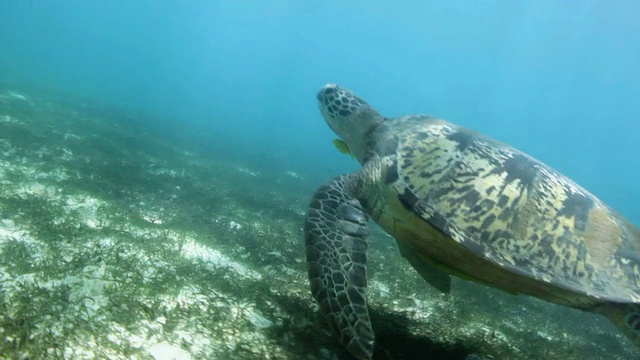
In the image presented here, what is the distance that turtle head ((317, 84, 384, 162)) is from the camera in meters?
4.79

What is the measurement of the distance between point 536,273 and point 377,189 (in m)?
1.51

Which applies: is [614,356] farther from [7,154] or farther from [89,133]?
[89,133]

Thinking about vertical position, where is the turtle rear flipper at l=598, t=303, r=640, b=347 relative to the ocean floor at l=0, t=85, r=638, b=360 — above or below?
above

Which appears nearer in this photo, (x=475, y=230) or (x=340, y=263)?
(x=340, y=263)

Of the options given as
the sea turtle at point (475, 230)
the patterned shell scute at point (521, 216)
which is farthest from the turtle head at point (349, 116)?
the patterned shell scute at point (521, 216)

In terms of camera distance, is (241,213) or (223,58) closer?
(241,213)

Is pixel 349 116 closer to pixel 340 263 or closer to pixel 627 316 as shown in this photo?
pixel 340 263

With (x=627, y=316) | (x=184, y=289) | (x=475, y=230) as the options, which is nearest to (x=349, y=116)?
(x=475, y=230)

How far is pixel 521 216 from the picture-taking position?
3070 mm

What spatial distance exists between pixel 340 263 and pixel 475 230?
44.7 inches

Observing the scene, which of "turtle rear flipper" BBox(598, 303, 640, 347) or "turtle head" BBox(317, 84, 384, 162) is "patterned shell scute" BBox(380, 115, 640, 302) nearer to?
"turtle rear flipper" BBox(598, 303, 640, 347)

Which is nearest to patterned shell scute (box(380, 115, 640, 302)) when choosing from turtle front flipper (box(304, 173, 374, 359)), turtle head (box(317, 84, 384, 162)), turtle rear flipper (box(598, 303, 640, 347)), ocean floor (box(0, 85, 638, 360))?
turtle rear flipper (box(598, 303, 640, 347))

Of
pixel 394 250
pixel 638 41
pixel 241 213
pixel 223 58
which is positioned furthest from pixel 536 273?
pixel 223 58

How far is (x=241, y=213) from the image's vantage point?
605 centimetres
